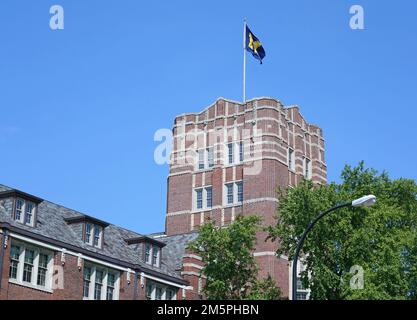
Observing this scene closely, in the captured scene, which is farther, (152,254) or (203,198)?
(203,198)

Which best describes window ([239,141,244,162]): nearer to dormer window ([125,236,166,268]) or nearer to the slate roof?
the slate roof

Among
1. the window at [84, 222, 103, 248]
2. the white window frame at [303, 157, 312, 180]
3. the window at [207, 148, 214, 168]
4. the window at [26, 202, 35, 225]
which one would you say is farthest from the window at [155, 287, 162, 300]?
the white window frame at [303, 157, 312, 180]

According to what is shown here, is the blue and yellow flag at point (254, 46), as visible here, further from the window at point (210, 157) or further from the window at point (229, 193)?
the window at point (229, 193)

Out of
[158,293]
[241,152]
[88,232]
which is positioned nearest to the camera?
[88,232]

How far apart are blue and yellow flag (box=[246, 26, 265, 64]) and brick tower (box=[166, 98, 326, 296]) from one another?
4737 mm

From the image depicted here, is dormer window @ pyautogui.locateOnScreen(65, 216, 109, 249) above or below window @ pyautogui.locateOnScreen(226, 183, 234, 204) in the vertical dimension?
below

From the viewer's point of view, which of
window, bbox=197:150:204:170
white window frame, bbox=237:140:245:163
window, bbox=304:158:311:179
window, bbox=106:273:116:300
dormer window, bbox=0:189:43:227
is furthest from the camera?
window, bbox=304:158:311:179

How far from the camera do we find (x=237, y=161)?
72188 mm

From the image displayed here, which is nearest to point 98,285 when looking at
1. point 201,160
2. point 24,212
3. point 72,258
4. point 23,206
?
point 72,258

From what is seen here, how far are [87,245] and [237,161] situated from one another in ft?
93.2

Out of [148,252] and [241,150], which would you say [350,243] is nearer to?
[148,252]

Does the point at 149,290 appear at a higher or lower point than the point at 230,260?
lower

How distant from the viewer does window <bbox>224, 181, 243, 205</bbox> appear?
2795 inches

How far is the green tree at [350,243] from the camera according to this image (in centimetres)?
4147
